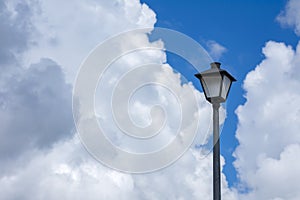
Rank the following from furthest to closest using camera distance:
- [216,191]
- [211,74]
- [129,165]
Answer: [129,165] → [211,74] → [216,191]

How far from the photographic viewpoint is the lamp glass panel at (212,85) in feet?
40.7

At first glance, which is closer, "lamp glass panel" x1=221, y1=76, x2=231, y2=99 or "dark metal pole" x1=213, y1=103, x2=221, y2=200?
"dark metal pole" x1=213, y1=103, x2=221, y2=200

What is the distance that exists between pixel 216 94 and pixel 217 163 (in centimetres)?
143

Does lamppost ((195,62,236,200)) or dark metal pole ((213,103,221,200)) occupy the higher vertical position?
lamppost ((195,62,236,200))

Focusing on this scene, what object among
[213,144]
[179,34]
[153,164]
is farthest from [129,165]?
[179,34]

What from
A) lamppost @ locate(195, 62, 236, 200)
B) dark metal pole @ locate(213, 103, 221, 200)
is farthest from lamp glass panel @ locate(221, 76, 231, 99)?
dark metal pole @ locate(213, 103, 221, 200)

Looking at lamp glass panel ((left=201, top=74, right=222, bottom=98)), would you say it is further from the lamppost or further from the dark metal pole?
the dark metal pole

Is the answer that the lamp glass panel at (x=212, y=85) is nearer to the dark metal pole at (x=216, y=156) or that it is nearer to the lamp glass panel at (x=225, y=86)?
the lamp glass panel at (x=225, y=86)

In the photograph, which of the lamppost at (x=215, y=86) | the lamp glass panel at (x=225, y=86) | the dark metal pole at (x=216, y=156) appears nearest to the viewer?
the dark metal pole at (x=216, y=156)

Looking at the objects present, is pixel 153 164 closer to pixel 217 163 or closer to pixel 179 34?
pixel 217 163

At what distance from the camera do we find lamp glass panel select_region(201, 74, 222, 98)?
40.7ft

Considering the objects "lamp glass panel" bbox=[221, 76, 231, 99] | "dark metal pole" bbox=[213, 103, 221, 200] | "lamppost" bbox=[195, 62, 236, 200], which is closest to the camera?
"dark metal pole" bbox=[213, 103, 221, 200]

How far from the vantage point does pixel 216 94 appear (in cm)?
1238

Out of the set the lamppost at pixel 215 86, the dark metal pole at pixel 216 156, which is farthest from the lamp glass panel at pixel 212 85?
the dark metal pole at pixel 216 156
